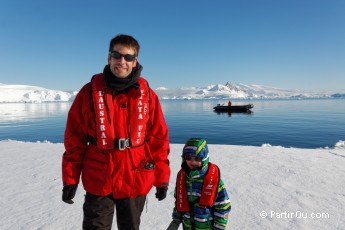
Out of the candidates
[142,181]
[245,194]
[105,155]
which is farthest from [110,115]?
[245,194]

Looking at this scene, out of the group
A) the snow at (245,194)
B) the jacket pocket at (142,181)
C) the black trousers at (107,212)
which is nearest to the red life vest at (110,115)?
the jacket pocket at (142,181)

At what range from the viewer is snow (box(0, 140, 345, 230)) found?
370cm

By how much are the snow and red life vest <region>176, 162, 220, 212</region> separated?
0.47 m

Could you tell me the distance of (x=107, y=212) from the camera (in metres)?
2.23

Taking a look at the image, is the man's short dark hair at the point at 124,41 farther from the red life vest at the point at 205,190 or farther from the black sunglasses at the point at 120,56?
the red life vest at the point at 205,190

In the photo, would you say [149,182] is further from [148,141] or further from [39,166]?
[39,166]

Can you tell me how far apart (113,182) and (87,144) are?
1.52ft

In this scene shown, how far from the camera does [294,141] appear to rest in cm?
1909

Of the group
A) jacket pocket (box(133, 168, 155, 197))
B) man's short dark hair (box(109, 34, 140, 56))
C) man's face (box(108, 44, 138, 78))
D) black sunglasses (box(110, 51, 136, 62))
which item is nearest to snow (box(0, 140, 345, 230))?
jacket pocket (box(133, 168, 155, 197))

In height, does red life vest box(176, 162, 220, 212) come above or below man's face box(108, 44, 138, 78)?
below

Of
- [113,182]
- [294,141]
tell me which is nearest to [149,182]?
[113,182]

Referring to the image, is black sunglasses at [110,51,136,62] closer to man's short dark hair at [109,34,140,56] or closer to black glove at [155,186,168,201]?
man's short dark hair at [109,34,140,56]

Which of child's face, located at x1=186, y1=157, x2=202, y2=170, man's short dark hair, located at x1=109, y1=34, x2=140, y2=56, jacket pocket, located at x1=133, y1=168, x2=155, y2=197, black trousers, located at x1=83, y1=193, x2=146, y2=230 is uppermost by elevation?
man's short dark hair, located at x1=109, y1=34, x2=140, y2=56

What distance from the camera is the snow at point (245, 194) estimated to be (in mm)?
3701
